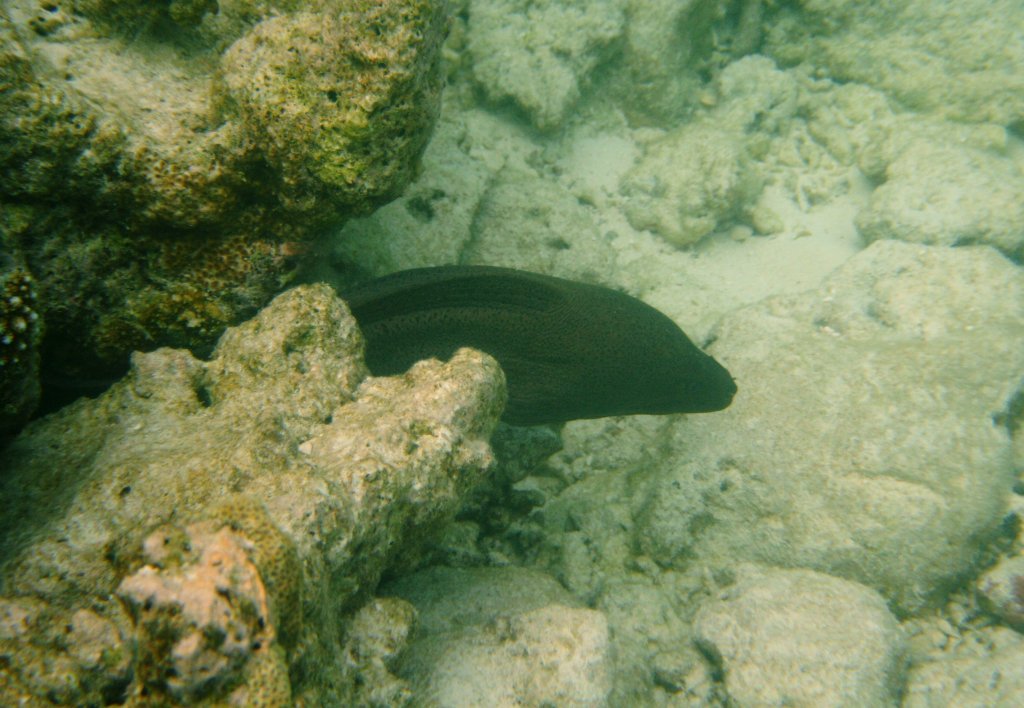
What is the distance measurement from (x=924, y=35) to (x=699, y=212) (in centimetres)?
390

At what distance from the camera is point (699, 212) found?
5.77m

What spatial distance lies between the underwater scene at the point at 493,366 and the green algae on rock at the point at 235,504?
13mm

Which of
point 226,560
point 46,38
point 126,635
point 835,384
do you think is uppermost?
point 46,38

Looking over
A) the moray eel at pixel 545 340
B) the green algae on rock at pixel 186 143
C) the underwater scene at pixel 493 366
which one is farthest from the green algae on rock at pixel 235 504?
the moray eel at pixel 545 340

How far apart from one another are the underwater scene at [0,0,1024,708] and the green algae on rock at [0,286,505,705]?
0.01m

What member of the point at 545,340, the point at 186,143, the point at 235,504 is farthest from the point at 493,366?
the point at 186,143

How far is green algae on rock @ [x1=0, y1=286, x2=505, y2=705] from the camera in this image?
4.55 feet

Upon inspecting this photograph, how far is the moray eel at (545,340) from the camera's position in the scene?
11.1ft

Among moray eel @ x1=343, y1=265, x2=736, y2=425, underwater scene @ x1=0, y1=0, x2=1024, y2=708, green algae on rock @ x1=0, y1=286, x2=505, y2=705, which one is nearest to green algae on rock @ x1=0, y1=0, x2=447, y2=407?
underwater scene @ x1=0, y1=0, x2=1024, y2=708

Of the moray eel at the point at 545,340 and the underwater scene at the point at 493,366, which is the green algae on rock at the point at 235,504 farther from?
the moray eel at the point at 545,340

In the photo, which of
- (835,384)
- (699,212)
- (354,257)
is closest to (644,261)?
(699,212)

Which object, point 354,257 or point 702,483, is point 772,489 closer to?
point 702,483

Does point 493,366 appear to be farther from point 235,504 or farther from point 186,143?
point 186,143

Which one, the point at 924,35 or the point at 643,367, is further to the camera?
the point at 924,35
